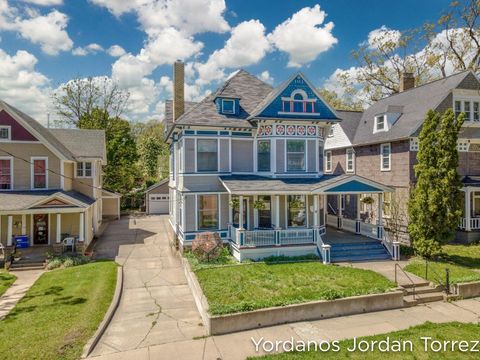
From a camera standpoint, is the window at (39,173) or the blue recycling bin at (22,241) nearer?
the blue recycling bin at (22,241)

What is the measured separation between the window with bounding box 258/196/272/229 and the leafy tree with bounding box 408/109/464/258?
24.5 ft

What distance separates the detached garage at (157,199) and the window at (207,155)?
59.3 ft

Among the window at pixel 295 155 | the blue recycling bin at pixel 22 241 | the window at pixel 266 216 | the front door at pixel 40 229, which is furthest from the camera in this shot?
the front door at pixel 40 229

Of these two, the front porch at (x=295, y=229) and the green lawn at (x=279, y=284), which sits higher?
the front porch at (x=295, y=229)

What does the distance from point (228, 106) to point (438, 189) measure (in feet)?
38.7

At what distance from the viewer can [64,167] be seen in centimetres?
1950

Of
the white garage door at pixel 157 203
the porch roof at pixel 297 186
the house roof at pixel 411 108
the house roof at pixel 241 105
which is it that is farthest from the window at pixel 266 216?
the white garage door at pixel 157 203

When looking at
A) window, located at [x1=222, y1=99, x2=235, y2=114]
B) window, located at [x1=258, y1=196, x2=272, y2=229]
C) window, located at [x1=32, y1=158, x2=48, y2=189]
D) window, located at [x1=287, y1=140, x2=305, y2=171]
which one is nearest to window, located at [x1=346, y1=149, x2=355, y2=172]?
window, located at [x1=287, y1=140, x2=305, y2=171]

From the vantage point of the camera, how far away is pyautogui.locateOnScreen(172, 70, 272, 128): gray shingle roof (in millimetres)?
16891

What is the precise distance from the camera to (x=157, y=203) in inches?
1353

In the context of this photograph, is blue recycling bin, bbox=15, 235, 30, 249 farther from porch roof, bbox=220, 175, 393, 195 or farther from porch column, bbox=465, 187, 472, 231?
porch column, bbox=465, 187, 472, 231

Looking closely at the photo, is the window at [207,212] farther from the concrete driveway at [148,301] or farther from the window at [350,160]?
the window at [350,160]

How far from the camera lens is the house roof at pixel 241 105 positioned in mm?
16891

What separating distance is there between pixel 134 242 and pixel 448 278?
57.6ft
